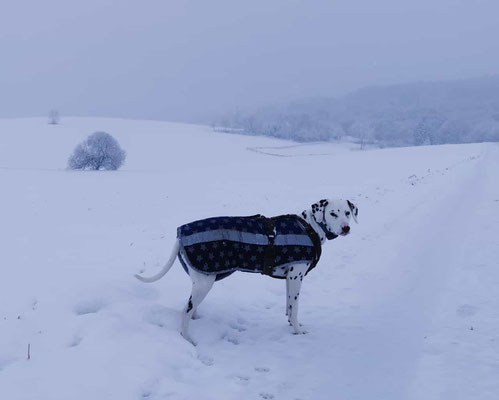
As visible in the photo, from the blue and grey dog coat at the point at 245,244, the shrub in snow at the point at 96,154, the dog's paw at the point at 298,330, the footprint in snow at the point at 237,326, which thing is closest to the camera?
the blue and grey dog coat at the point at 245,244

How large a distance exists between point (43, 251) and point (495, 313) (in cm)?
1007

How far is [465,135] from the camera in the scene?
126500mm

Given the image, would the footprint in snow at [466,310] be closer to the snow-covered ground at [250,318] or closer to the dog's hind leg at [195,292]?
the snow-covered ground at [250,318]

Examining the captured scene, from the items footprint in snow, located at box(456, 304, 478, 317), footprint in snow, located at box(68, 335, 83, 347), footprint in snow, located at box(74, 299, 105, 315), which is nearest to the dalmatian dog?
footprint in snow, located at box(74, 299, 105, 315)

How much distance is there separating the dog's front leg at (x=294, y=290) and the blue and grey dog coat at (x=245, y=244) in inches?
6.6

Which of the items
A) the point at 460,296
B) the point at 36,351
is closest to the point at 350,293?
the point at 460,296

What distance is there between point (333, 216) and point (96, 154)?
37.6 meters

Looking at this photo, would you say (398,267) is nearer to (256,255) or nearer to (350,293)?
(350,293)

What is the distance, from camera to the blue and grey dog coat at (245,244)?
6359mm

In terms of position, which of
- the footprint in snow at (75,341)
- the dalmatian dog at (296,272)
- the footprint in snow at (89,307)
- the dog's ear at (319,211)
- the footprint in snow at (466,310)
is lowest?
the footprint in snow at (466,310)

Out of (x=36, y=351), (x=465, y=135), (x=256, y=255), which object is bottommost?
(x=36, y=351)

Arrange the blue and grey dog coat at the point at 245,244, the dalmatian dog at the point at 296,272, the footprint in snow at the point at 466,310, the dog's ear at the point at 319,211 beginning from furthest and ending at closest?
1. the footprint in snow at the point at 466,310
2. the dog's ear at the point at 319,211
3. the dalmatian dog at the point at 296,272
4. the blue and grey dog coat at the point at 245,244

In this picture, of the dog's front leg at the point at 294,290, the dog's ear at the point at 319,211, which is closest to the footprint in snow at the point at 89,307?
the dog's front leg at the point at 294,290

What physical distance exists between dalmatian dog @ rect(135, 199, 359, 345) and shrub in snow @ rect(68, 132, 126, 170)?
121 feet
